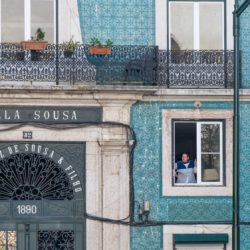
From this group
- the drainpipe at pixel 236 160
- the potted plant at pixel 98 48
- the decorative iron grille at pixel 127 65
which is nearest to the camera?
the drainpipe at pixel 236 160

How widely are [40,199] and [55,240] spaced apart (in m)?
0.82

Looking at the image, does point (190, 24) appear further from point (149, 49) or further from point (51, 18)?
point (51, 18)

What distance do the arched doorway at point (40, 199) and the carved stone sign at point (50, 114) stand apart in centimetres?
49

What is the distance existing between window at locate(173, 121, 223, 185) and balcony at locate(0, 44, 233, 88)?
2.62 feet

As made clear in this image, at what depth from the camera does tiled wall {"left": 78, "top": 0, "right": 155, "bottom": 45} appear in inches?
800

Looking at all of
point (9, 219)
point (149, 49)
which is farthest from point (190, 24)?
point (9, 219)

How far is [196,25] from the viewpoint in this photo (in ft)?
67.8

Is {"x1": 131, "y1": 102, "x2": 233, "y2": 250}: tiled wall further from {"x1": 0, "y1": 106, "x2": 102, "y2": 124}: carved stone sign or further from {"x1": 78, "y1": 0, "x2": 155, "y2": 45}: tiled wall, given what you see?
{"x1": 78, "y1": 0, "x2": 155, "y2": 45}: tiled wall

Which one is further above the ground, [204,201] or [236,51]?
[236,51]

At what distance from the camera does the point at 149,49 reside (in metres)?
20.2

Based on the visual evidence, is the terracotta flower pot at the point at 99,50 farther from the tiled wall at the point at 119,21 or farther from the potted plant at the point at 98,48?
the tiled wall at the point at 119,21

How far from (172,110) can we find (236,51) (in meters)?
2.88

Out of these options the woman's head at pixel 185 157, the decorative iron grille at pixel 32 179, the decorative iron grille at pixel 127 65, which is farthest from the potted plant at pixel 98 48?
the woman's head at pixel 185 157

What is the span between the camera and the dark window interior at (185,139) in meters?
20.4
